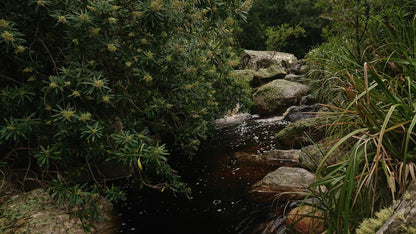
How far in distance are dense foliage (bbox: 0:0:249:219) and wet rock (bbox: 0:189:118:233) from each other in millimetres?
486

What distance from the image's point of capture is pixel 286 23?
73.0 feet

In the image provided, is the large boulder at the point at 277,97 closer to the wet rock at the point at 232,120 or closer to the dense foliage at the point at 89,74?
the wet rock at the point at 232,120

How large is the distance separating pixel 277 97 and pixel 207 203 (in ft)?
22.7

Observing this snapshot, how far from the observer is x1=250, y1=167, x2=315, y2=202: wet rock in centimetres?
371

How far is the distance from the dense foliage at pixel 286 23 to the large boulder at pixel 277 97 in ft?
39.4

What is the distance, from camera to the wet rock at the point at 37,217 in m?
2.80

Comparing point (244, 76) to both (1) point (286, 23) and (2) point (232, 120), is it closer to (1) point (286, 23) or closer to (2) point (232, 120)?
(2) point (232, 120)

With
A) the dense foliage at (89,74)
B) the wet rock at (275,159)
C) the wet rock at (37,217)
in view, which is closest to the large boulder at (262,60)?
the wet rock at (275,159)

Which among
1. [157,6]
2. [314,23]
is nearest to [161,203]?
[157,6]

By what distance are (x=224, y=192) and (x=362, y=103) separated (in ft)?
9.27

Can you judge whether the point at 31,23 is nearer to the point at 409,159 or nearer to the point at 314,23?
the point at 409,159

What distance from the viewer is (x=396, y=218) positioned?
1176 mm

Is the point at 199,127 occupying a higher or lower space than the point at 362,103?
lower

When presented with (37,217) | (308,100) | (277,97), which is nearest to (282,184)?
(37,217)
